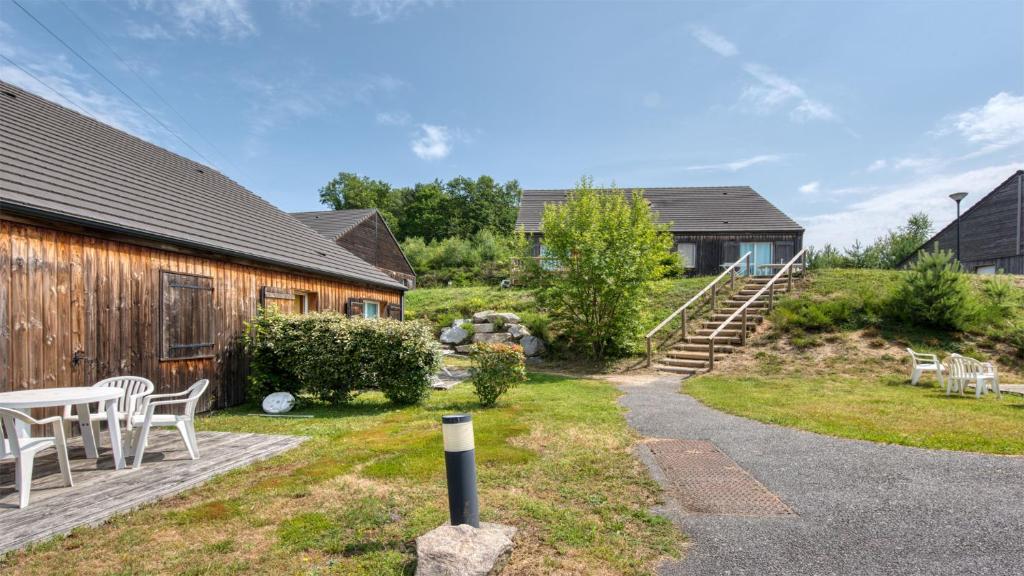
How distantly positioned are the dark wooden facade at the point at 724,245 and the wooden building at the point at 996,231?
202 inches

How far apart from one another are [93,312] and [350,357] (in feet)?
11.0

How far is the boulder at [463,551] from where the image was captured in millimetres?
2686

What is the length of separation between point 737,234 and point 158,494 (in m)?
24.9

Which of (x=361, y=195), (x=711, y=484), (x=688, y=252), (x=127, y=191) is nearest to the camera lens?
(x=711, y=484)

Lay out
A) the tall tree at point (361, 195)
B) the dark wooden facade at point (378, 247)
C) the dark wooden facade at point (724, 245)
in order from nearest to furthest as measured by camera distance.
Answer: the dark wooden facade at point (378, 247)
the dark wooden facade at point (724, 245)
the tall tree at point (361, 195)

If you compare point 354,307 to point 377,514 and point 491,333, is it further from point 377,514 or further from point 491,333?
point 377,514

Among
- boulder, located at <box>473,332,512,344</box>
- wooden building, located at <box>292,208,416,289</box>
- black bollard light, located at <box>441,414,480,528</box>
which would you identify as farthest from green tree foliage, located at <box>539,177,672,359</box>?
wooden building, located at <box>292,208,416,289</box>

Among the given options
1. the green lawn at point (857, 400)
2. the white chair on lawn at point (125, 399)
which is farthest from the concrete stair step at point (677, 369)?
the white chair on lawn at point (125, 399)

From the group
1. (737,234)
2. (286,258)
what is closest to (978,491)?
(286,258)

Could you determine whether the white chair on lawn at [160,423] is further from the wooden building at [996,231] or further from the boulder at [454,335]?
the wooden building at [996,231]

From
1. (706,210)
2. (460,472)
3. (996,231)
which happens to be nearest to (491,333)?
(460,472)

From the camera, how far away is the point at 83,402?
4.46 m

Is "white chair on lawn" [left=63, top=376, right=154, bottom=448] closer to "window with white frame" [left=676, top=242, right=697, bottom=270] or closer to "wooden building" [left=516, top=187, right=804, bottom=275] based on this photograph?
"wooden building" [left=516, top=187, right=804, bottom=275]

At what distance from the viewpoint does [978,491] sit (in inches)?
160
